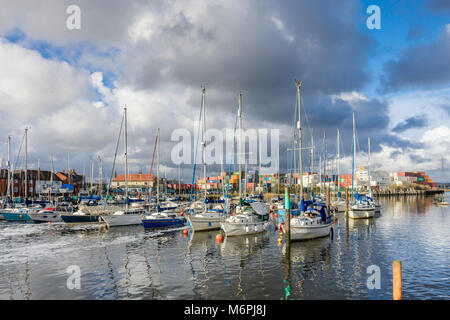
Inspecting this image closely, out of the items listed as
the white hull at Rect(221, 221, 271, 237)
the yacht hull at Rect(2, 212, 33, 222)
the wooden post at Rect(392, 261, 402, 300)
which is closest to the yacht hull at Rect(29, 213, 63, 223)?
the yacht hull at Rect(2, 212, 33, 222)

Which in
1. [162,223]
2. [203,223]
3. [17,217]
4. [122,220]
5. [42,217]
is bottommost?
[17,217]

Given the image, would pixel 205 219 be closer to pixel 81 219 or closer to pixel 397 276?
pixel 81 219

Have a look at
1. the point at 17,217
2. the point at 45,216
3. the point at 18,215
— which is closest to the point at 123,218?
the point at 45,216

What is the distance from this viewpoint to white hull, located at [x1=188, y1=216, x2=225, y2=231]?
38.9 m

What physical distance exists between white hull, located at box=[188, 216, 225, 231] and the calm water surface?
171 cm

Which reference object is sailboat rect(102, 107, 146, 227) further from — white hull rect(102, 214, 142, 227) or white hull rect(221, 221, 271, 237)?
white hull rect(221, 221, 271, 237)

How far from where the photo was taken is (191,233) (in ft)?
129

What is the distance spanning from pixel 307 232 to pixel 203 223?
46.9ft

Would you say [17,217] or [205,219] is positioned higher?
[205,219]

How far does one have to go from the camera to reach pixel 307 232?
31531mm

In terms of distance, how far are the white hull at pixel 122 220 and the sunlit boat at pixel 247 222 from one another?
747 inches

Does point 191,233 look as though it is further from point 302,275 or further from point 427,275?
point 427,275
